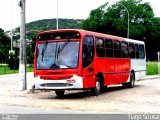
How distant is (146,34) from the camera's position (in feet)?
384

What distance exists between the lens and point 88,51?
22.1 m

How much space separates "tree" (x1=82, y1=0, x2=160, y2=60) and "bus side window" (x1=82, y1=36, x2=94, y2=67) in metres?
91.4

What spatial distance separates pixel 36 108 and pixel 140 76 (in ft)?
53.2

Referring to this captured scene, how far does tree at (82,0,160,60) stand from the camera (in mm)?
115250

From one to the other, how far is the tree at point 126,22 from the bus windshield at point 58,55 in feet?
303

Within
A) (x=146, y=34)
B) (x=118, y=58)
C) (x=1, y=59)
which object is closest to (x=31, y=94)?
(x=118, y=58)

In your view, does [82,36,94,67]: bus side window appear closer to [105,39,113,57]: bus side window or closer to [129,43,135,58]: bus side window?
[105,39,113,57]: bus side window

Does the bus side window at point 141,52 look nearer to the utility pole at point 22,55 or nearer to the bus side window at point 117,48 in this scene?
the bus side window at point 117,48

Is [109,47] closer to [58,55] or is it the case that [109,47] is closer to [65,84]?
[58,55]

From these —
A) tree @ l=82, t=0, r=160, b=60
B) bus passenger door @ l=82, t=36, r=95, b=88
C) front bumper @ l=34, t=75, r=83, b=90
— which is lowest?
front bumper @ l=34, t=75, r=83, b=90

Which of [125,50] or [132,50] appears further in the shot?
[132,50]

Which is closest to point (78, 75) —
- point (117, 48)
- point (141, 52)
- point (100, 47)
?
point (100, 47)

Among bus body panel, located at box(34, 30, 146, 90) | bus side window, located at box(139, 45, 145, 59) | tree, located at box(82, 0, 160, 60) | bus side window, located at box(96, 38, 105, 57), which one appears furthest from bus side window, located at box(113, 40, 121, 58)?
tree, located at box(82, 0, 160, 60)

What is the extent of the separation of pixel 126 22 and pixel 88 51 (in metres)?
94.3
